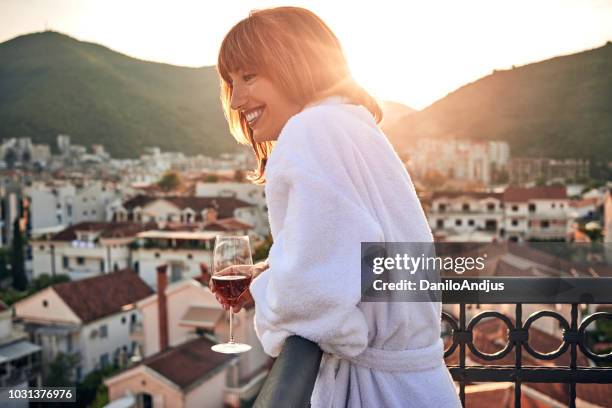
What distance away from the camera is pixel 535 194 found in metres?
31.5

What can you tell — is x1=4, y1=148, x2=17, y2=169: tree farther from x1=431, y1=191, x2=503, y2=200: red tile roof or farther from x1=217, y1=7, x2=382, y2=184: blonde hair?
x1=217, y1=7, x2=382, y2=184: blonde hair

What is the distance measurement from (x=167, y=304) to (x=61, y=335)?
16.5ft

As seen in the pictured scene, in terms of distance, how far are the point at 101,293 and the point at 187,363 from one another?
30.7ft

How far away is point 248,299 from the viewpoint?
4.49 feet

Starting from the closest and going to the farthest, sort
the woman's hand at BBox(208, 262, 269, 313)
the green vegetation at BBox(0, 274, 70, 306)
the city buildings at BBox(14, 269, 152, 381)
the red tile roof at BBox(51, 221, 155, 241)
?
the woman's hand at BBox(208, 262, 269, 313)
the city buildings at BBox(14, 269, 152, 381)
the green vegetation at BBox(0, 274, 70, 306)
the red tile roof at BBox(51, 221, 155, 241)

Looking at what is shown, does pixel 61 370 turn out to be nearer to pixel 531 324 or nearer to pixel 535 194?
pixel 531 324

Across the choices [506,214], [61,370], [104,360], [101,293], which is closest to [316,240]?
[61,370]

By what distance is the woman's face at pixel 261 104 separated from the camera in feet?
3.82

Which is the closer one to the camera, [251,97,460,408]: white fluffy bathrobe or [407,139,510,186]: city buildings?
[251,97,460,408]: white fluffy bathrobe

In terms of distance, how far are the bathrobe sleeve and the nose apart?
0.71 ft

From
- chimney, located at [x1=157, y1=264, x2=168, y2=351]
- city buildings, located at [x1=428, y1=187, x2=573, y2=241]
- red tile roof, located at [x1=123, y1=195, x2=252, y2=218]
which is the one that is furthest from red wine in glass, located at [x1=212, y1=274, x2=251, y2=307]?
city buildings, located at [x1=428, y1=187, x2=573, y2=241]

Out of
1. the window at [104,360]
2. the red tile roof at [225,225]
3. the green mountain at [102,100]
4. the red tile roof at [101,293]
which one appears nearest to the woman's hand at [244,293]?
the red tile roof at [101,293]

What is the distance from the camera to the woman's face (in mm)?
1163

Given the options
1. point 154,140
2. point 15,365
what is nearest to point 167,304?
point 15,365
